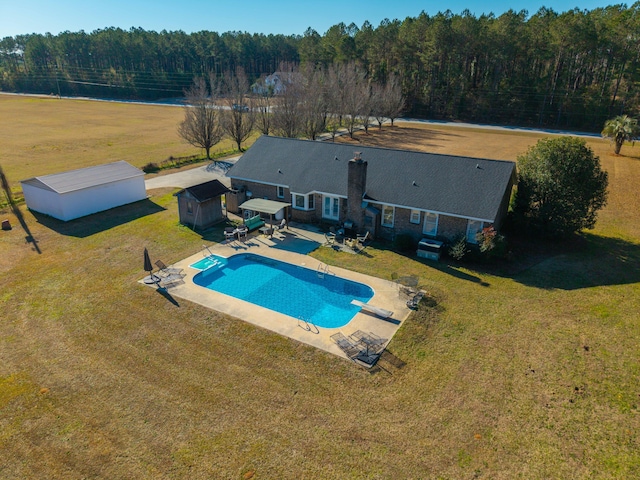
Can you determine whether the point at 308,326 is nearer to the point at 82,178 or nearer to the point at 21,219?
the point at 82,178

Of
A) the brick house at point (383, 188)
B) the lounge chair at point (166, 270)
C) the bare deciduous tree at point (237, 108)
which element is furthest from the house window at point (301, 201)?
the bare deciduous tree at point (237, 108)

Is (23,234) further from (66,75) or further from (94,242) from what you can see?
(66,75)

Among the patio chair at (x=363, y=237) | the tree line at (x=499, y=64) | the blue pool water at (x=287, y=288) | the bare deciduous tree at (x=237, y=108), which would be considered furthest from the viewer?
the tree line at (x=499, y=64)

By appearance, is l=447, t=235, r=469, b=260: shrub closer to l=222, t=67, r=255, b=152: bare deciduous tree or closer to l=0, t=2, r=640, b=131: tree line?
l=222, t=67, r=255, b=152: bare deciduous tree

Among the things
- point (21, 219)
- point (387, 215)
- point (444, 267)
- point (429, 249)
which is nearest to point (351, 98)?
point (387, 215)

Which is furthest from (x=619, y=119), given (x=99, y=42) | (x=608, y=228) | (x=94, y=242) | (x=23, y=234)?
(x=99, y=42)

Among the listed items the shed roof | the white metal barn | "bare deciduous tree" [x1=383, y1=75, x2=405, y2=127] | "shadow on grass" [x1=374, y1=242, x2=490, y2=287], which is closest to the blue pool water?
"shadow on grass" [x1=374, y1=242, x2=490, y2=287]

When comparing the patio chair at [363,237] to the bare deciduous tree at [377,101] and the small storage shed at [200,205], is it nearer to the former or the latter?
the small storage shed at [200,205]
